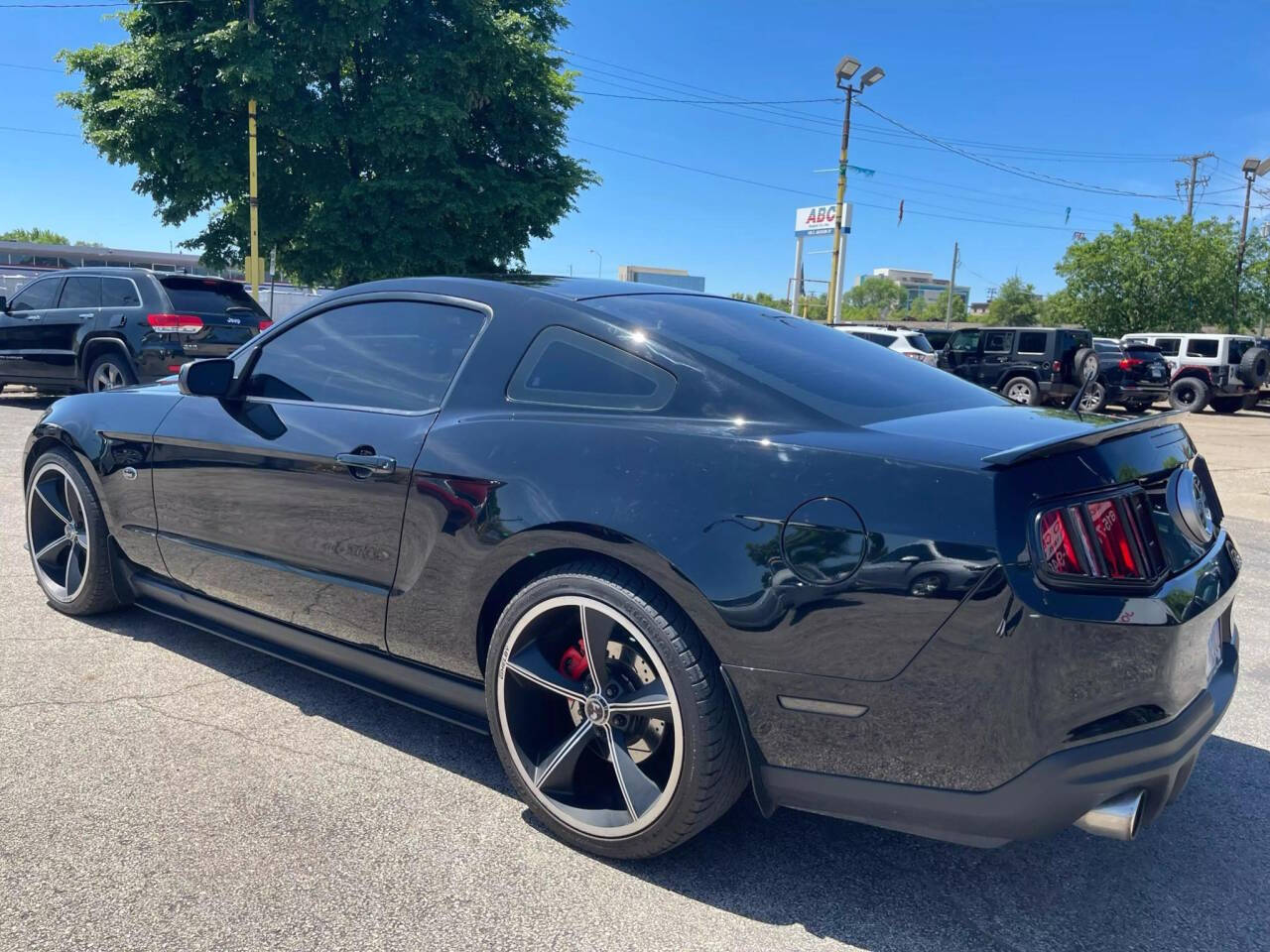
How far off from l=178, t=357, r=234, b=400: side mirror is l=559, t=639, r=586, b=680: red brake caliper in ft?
5.71

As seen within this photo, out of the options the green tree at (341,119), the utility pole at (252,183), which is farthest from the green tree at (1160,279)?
the utility pole at (252,183)

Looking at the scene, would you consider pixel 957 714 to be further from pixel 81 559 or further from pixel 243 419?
pixel 81 559

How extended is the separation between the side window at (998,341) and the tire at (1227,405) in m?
5.91

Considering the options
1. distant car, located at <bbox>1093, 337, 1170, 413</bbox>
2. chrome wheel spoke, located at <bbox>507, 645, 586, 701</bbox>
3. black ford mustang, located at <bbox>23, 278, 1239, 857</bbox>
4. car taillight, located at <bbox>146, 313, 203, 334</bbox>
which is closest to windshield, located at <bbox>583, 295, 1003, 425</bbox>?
black ford mustang, located at <bbox>23, 278, 1239, 857</bbox>

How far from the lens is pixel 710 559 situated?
2.15 metres

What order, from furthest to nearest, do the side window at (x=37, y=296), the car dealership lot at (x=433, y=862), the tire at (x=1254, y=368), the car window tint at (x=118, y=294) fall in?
the tire at (x=1254, y=368), the side window at (x=37, y=296), the car window tint at (x=118, y=294), the car dealership lot at (x=433, y=862)

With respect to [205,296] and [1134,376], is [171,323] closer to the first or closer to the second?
[205,296]

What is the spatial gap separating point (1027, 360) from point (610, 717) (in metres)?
19.4

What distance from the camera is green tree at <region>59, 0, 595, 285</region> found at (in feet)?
62.6

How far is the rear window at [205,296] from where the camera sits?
10500mm

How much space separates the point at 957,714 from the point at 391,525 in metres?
1.65

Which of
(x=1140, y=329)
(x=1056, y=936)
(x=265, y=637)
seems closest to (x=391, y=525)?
(x=265, y=637)

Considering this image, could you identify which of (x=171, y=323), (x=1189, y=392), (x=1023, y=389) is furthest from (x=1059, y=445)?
(x=1189, y=392)

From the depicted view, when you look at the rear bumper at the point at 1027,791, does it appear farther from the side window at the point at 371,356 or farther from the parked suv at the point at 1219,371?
the parked suv at the point at 1219,371
